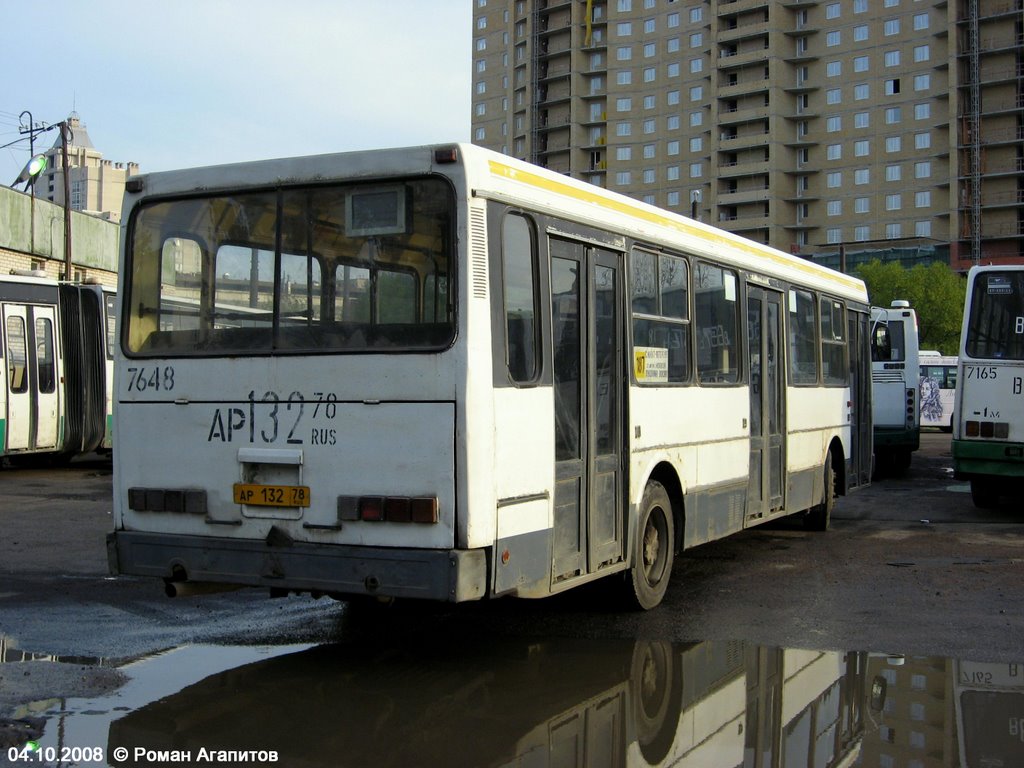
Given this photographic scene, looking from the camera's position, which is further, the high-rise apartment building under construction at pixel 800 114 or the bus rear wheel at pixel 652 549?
the high-rise apartment building under construction at pixel 800 114

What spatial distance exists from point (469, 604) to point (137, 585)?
295 centimetres

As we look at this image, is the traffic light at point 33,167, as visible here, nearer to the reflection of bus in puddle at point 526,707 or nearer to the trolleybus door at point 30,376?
the trolleybus door at point 30,376

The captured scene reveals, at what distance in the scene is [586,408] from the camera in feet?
25.8

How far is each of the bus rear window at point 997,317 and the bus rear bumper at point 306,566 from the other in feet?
34.9

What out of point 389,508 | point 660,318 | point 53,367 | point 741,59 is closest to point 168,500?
point 389,508

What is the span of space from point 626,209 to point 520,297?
1875 mm

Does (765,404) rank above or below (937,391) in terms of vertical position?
above

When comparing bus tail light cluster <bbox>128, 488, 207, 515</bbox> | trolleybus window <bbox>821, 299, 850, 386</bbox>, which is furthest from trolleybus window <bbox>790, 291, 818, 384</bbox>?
bus tail light cluster <bbox>128, 488, 207, 515</bbox>

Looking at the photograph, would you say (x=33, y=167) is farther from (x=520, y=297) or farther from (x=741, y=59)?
(x=741, y=59)

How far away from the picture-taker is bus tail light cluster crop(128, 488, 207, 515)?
23.3ft

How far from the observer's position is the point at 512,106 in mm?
126125

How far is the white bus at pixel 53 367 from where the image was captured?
20234 mm

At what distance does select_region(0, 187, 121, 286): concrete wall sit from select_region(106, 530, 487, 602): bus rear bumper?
2223 centimetres

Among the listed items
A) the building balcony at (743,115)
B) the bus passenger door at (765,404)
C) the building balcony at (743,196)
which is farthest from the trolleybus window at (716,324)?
the building balcony at (743,115)
